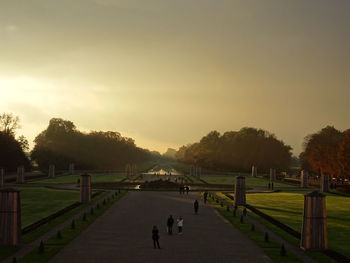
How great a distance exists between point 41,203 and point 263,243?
30.7 meters

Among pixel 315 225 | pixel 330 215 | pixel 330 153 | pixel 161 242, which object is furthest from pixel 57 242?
pixel 330 153

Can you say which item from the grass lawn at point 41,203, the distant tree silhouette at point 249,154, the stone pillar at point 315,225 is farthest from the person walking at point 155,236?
the distant tree silhouette at point 249,154

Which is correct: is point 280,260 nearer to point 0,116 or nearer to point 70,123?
point 0,116

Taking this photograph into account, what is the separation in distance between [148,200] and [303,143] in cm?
10380

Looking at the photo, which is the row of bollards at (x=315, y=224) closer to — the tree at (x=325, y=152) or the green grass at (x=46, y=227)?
the green grass at (x=46, y=227)

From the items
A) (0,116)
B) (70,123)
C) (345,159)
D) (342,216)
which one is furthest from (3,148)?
(342,216)

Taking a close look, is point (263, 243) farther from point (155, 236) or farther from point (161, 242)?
point (155, 236)

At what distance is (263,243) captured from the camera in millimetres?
28453

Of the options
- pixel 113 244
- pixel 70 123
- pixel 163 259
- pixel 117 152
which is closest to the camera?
pixel 163 259

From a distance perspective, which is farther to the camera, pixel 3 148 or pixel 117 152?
pixel 117 152

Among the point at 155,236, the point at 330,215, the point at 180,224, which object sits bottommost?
the point at 330,215

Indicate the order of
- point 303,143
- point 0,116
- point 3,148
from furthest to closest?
point 303,143 → point 0,116 → point 3,148

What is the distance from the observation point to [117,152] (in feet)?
608

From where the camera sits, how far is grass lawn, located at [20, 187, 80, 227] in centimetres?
3953
